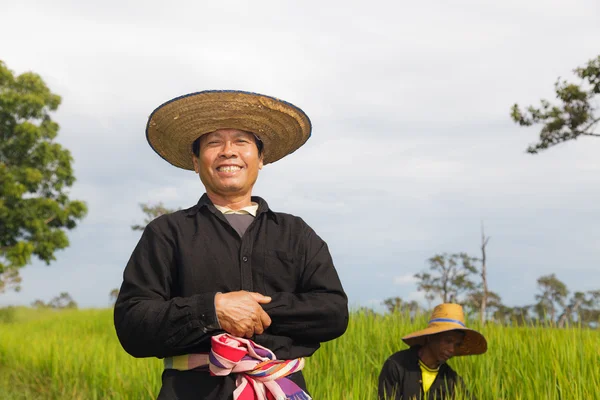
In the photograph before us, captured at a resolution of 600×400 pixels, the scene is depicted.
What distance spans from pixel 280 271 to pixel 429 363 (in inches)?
105

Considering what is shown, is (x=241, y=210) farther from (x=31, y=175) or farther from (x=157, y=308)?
(x=31, y=175)

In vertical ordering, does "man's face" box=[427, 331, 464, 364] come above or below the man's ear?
below

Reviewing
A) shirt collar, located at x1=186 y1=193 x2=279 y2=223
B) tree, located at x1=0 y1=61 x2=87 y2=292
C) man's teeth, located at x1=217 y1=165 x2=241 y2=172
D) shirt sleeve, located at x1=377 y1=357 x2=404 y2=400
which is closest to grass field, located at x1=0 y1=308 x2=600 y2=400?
shirt sleeve, located at x1=377 y1=357 x2=404 y2=400

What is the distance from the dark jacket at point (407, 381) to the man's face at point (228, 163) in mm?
2553

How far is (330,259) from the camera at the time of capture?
2877 millimetres

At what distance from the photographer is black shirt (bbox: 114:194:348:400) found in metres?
2.48

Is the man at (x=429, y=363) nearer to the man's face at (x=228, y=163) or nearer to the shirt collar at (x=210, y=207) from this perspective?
the shirt collar at (x=210, y=207)

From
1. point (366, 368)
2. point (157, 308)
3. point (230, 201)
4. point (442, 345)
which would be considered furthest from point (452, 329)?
point (157, 308)

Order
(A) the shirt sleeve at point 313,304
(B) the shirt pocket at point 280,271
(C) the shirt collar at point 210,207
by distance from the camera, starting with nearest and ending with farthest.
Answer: (A) the shirt sleeve at point 313,304
(B) the shirt pocket at point 280,271
(C) the shirt collar at point 210,207

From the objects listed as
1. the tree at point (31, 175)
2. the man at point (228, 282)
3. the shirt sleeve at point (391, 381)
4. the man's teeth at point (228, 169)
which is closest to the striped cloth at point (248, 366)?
the man at point (228, 282)

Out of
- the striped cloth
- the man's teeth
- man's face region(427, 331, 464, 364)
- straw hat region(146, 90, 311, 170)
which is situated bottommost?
the striped cloth

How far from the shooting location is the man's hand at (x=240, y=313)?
7.91 feet

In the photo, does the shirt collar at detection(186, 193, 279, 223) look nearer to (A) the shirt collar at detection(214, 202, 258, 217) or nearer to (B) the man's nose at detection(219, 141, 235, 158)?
(A) the shirt collar at detection(214, 202, 258, 217)

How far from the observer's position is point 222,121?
294 centimetres
